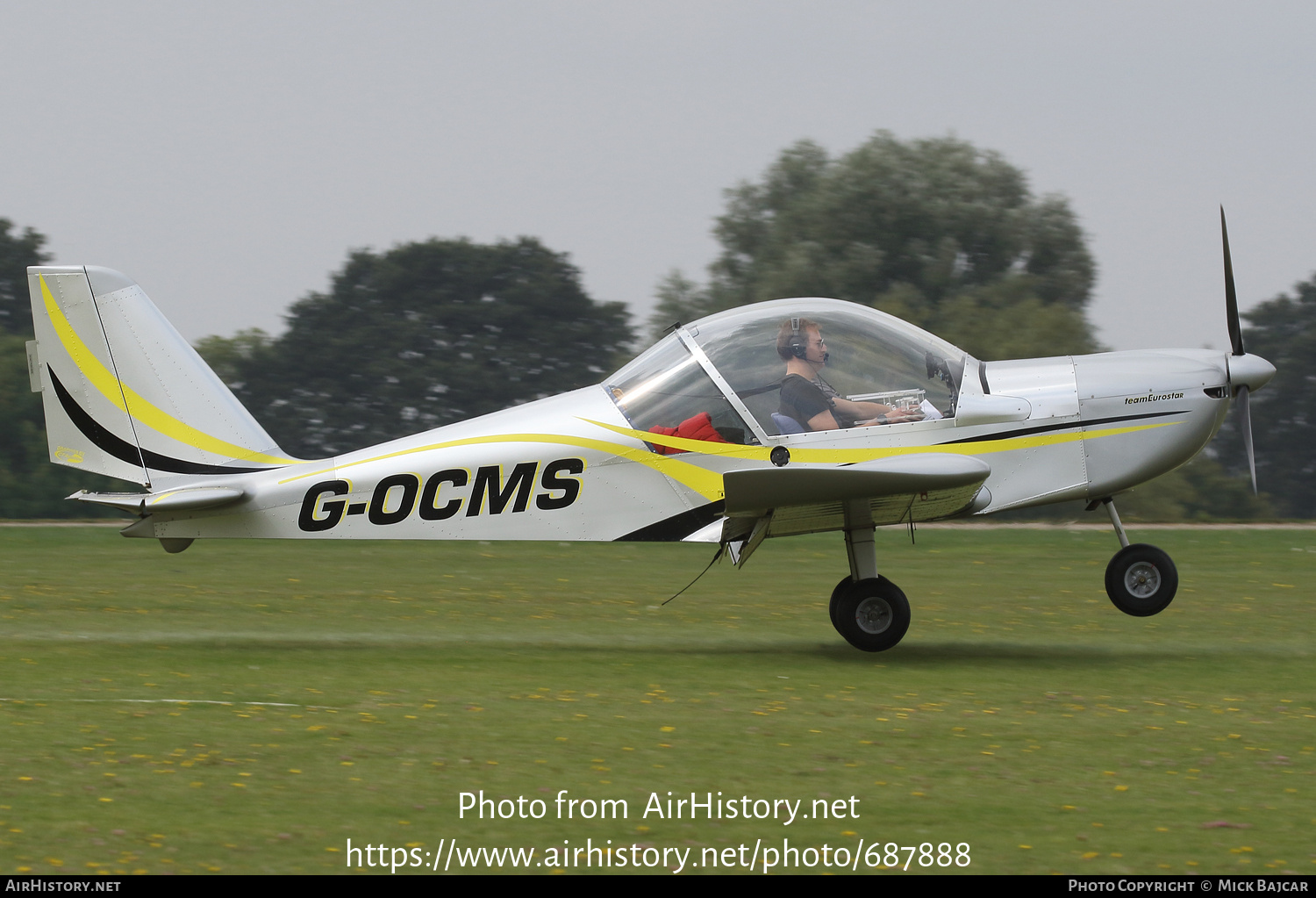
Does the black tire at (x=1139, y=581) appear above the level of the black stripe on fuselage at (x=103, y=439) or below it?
below

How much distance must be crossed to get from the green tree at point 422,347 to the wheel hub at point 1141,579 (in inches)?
1588

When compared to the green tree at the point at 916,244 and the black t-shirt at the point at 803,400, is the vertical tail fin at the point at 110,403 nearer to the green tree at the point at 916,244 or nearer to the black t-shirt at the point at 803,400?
the black t-shirt at the point at 803,400

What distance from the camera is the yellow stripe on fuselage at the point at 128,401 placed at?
10.2 m

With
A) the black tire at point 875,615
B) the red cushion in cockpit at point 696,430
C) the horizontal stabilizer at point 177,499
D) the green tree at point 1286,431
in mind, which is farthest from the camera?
the green tree at point 1286,431

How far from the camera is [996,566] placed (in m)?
18.0

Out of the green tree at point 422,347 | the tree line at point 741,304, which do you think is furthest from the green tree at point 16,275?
the green tree at point 422,347

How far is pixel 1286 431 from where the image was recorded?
4959cm

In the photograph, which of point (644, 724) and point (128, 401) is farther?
point (128, 401)

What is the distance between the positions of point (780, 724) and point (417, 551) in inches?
566

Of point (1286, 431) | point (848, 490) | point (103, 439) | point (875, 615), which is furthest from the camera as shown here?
point (1286, 431)

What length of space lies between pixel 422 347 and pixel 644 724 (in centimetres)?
4658

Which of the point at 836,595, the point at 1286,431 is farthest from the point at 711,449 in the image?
the point at 1286,431

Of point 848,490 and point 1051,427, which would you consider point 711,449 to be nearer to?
point 848,490

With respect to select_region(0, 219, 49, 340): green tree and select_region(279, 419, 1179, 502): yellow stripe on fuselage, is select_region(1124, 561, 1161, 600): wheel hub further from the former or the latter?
select_region(0, 219, 49, 340): green tree
